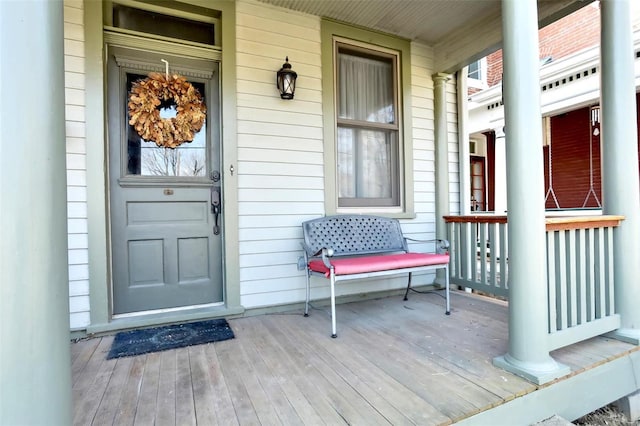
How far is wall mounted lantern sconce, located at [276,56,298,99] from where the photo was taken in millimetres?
2795

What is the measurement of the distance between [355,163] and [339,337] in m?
1.76

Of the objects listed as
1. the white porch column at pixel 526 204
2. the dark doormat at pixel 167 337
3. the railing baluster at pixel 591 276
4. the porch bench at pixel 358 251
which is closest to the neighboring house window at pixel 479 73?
the porch bench at pixel 358 251

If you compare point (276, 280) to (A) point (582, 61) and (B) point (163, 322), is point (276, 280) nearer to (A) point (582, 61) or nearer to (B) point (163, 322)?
(B) point (163, 322)

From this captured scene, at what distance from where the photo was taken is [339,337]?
2.26m

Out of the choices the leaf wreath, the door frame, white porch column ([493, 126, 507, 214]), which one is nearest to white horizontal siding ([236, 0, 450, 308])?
the leaf wreath

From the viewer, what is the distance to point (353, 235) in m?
3.00

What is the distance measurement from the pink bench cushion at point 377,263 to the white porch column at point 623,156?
3.62 feet

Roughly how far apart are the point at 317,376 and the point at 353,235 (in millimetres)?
1474

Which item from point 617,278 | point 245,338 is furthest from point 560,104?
point 245,338

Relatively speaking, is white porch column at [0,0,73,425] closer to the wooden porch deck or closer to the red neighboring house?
the wooden porch deck

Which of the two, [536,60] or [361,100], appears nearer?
[536,60]

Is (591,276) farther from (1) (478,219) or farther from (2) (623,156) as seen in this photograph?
(1) (478,219)

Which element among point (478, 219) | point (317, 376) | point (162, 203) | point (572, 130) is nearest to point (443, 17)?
point (478, 219)

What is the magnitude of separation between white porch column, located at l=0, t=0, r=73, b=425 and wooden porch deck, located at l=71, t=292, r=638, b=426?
2.16 feet
